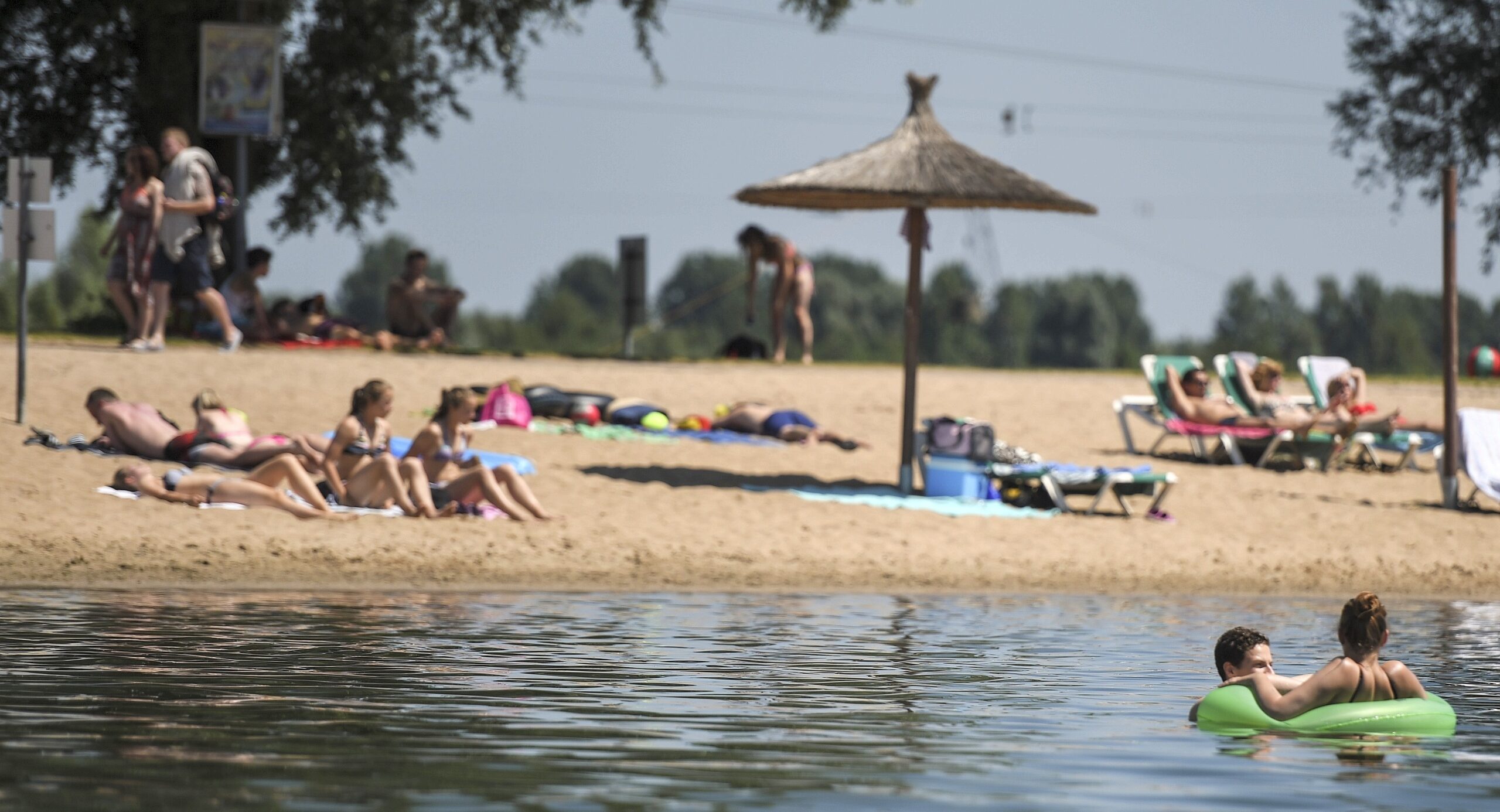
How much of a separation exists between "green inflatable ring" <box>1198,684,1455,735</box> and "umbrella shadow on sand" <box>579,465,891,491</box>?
8955mm

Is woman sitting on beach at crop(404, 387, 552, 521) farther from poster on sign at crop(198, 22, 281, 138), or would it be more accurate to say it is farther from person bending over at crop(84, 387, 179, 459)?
poster on sign at crop(198, 22, 281, 138)

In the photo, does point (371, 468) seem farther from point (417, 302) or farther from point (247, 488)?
point (417, 302)

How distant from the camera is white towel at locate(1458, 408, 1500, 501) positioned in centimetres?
1695

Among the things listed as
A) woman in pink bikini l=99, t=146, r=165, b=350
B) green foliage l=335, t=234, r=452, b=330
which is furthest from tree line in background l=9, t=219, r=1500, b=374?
woman in pink bikini l=99, t=146, r=165, b=350

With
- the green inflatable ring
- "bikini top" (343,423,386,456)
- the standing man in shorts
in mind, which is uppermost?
the standing man in shorts

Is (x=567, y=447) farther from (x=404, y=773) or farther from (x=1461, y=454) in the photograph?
(x=404, y=773)

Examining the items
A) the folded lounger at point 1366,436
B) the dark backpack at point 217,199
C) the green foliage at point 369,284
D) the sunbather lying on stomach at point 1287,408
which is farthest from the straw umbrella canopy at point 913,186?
the green foliage at point 369,284

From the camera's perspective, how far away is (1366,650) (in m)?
7.49

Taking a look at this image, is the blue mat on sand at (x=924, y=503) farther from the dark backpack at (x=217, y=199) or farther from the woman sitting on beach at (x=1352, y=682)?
the woman sitting on beach at (x=1352, y=682)

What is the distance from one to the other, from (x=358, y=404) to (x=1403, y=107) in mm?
26160

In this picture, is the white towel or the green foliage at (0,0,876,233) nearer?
the white towel

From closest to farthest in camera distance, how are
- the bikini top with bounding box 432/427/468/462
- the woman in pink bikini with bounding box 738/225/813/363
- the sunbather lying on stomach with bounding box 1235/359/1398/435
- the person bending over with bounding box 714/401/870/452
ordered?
1. the bikini top with bounding box 432/427/468/462
2. the person bending over with bounding box 714/401/870/452
3. the sunbather lying on stomach with bounding box 1235/359/1398/435
4. the woman in pink bikini with bounding box 738/225/813/363

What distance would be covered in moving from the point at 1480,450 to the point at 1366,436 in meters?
2.14

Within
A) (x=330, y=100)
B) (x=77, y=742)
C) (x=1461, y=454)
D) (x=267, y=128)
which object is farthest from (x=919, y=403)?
(x=77, y=742)
